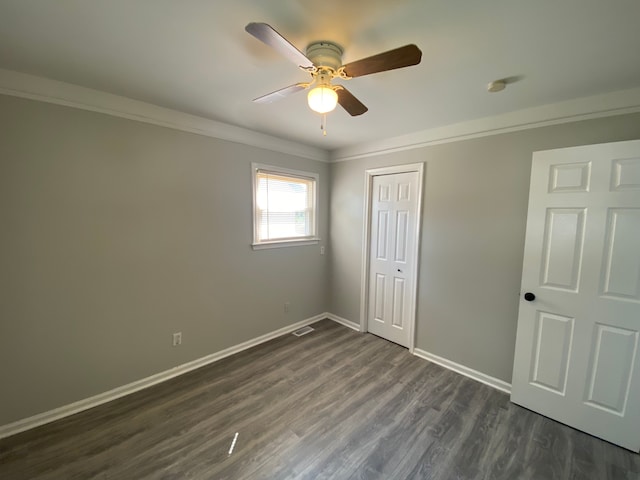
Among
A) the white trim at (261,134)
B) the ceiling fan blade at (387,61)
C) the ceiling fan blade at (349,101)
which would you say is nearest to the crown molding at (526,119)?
the white trim at (261,134)

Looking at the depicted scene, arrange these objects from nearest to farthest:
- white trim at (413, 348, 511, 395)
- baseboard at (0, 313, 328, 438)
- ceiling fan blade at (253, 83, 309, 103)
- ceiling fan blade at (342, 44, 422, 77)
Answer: ceiling fan blade at (342, 44, 422, 77), ceiling fan blade at (253, 83, 309, 103), baseboard at (0, 313, 328, 438), white trim at (413, 348, 511, 395)

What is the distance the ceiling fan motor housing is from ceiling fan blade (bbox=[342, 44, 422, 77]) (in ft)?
0.40

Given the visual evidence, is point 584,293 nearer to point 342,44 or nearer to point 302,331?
point 342,44

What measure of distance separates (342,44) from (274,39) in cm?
50

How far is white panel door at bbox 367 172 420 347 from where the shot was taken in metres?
3.10

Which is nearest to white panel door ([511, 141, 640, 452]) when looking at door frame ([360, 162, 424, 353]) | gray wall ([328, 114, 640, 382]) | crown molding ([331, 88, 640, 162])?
gray wall ([328, 114, 640, 382])

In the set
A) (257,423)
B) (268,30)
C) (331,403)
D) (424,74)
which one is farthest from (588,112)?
(257,423)

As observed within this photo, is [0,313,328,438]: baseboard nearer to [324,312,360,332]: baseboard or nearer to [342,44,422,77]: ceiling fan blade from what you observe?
[324,312,360,332]: baseboard

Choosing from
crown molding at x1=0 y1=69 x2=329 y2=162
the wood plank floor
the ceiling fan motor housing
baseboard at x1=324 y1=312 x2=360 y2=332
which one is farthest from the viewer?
baseboard at x1=324 y1=312 x2=360 y2=332

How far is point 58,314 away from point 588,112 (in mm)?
4282

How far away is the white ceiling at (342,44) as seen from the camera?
1.18 metres

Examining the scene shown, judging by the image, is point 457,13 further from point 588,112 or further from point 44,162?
point 44,162

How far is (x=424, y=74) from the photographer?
1697 millimetres

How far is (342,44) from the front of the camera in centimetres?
141
